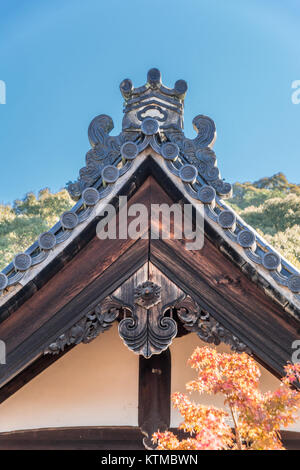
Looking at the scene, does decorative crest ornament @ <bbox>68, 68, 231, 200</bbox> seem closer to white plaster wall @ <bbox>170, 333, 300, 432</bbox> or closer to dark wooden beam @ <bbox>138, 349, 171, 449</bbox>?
white plaster wall @ <bbox>170, 333, 300, 432</bbox>

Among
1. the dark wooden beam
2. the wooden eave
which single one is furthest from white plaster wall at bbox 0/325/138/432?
the wooden eave

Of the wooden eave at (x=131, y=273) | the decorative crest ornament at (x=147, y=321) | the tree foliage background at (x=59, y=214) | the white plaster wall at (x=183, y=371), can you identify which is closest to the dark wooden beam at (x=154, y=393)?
the white plaster wall at (x=183, y=371)

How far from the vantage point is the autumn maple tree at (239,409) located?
334cm

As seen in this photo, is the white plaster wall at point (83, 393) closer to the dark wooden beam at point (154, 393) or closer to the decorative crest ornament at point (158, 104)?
the dark wooden beam at point (154, 393)

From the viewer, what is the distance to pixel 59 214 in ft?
91.9

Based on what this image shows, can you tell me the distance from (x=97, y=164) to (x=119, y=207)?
980 mm

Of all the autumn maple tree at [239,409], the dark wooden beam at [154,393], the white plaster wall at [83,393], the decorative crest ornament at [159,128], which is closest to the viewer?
the autumn maple tree at [239,409]

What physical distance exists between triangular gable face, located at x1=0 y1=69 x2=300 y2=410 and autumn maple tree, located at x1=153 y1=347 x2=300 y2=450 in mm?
194

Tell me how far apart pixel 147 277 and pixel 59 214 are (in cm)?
2444

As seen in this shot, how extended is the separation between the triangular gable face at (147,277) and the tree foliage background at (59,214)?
16.3 meters

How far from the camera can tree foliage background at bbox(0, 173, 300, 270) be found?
74.9 feet

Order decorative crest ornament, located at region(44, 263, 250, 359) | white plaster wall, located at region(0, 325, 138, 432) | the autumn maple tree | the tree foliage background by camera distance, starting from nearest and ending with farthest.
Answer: the autumn maple tree, decorative crest ornament, located at region(44, 263, 250, 359), white plaster wall, located at region(0, 325, 138, 432), the tree foliage background

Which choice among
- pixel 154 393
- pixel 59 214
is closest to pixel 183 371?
pixel 154 393
